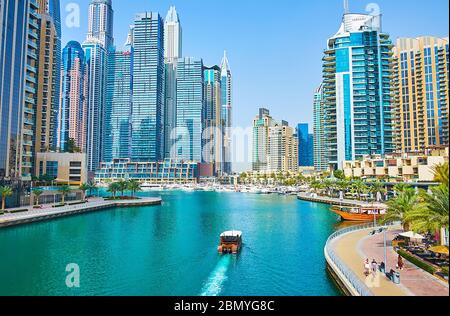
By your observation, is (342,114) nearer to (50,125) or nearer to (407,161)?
(407,161)

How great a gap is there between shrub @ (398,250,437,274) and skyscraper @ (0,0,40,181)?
307 ft

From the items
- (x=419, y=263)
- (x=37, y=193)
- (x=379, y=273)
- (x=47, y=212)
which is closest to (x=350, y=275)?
(x=379, y=273)

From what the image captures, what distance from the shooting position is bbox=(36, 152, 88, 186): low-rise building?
124312 mm

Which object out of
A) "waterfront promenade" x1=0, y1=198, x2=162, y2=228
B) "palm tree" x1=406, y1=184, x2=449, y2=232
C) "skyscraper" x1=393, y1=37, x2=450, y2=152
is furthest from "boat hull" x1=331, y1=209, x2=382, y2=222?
"skyscraper" x1=393, y1=37, x2=450, y2=152

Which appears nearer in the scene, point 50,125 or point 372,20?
point 50,125

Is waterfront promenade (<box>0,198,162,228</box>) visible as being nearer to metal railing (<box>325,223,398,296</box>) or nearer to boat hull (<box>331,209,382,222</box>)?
metal railing (<box>325,223,398,296</box>)

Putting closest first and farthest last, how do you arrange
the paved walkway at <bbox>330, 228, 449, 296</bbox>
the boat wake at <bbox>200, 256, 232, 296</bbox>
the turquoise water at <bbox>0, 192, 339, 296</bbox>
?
the paved walkway at <bbox>330, 228, 449, 296</bbox>, the boat wake at <bbox>200, 256, 232, 296</bbox>, the turquoise water at <bbox>0, 192, 339, 296</bbox>

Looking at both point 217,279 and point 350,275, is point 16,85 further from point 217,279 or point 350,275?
point 350,275

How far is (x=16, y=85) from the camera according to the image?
96.9 metres

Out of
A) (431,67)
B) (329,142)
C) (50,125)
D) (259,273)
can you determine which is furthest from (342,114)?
(259,273)

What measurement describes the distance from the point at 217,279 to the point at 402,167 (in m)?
87.8

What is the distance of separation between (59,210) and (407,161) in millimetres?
98129

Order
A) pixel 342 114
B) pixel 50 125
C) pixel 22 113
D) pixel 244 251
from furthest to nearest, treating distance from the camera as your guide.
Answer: pixel 342 114 → pixel 50 125 → pixel 22 113 → pixel 244 251

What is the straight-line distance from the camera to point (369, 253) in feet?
132
